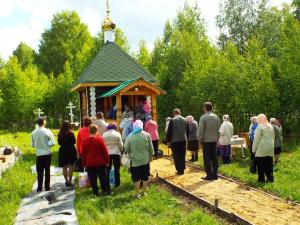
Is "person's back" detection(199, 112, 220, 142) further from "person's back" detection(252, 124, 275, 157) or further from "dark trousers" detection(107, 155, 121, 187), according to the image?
"dark trousers" detection(107, 155, 121, 187)

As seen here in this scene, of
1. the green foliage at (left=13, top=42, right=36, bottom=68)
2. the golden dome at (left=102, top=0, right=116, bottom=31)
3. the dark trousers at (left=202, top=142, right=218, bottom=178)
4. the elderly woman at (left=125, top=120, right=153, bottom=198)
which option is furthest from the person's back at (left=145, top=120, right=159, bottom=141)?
the green foliage at (left=13, top=42, right=36, bottom=68)

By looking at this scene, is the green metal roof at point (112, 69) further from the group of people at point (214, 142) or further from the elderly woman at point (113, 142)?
→ the elderly woman at point (113, 142)

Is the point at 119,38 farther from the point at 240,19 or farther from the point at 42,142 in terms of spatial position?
the point at 42,142

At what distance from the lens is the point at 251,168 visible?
11.7m

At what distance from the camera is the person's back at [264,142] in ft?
32.9

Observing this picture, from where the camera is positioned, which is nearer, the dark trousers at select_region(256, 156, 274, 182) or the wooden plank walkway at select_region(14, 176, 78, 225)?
the wooden plank walkway at select_region(14, 176, 78, 225)

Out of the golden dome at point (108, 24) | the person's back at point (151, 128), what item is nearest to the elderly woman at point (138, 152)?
the person's back at point (151, 128)

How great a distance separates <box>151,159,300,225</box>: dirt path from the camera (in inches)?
288

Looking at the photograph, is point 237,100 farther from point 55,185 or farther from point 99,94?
point 55,185

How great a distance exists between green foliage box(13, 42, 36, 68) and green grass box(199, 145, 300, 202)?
46.4m

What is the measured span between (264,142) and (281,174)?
1818 mm

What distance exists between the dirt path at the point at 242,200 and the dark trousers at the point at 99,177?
2023mm

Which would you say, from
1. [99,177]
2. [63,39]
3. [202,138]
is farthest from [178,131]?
[63,39]

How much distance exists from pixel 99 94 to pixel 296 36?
984 cm
